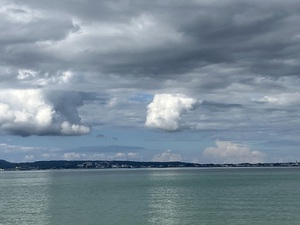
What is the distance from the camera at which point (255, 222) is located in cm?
7244

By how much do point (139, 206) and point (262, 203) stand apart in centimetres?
2703

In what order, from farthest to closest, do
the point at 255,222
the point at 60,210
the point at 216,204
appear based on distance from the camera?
the point at 216,204 → the point at 60,210 → the point at 255,222

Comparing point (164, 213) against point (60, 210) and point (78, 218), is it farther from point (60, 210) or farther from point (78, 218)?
point (60, 210)

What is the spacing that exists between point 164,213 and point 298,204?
102 ft

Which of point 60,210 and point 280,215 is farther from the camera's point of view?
point 60,210

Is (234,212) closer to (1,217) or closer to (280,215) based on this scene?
(280,215)

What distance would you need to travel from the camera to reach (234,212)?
83688 millimetres

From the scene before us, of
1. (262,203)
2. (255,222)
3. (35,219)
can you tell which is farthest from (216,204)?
(35,219)

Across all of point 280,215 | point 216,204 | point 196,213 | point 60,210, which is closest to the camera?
point 280,215

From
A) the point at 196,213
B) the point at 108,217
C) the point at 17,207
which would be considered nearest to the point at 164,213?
the point at 196,213

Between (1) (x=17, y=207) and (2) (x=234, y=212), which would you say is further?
(1) (x=17, y=207)

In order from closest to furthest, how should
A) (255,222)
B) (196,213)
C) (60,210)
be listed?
(255,222)
(196,213)
(60,210)

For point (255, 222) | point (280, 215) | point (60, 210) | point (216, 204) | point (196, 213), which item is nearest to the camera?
point (255, 222)

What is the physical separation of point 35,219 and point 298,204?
54.7 metres
